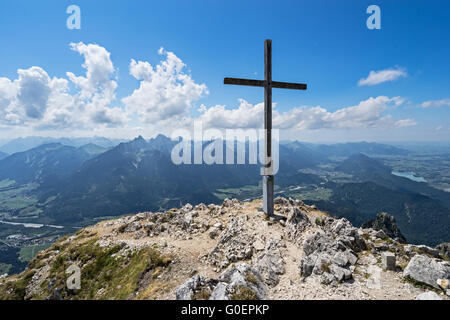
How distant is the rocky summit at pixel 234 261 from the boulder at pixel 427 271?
3 centimetres

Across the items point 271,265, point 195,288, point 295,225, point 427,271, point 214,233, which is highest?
point 427,271

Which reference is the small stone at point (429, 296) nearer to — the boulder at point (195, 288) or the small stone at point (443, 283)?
the small stone at point (443, 283)

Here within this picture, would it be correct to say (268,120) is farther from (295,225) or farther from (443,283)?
(443,283)

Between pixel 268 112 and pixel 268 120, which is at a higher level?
pixel 268 112

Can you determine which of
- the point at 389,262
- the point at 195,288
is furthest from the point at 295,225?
the point at 195,288

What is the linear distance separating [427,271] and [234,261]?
901 centimetres

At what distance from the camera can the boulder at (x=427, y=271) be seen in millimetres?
7926

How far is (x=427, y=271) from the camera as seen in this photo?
8.19m

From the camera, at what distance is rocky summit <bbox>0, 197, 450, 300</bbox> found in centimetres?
831

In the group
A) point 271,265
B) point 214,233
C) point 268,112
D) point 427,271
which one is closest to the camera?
point 427,271

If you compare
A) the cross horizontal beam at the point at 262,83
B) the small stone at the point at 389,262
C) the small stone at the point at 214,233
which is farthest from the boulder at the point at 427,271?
the cross horizontal beam at the point at 262,83

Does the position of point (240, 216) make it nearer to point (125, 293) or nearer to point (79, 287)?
point (125, 293)
